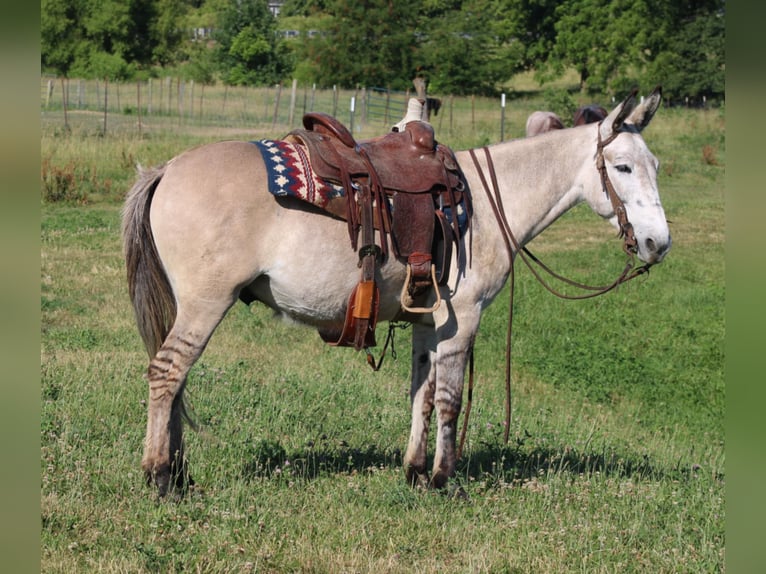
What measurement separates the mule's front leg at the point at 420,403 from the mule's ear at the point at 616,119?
168 cm

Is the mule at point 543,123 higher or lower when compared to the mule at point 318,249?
higher

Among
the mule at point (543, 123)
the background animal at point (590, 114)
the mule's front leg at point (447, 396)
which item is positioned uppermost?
the background animal at point (590, 114)

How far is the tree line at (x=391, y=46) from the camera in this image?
49.5 metres

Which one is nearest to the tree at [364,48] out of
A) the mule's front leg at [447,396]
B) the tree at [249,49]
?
the tree at [249,49]

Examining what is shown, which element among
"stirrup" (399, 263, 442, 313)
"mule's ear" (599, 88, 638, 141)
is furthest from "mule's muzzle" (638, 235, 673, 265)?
"stirrup" (399, 263, 442, 313)

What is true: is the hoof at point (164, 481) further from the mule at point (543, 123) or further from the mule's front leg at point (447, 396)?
the mule at point (543, 123)

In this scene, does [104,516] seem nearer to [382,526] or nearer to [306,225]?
[382,526]

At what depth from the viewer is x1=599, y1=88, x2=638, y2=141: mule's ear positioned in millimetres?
5273

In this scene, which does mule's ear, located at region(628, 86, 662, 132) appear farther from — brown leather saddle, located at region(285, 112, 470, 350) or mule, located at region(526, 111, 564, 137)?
brown leather saddle, located at region(285, 112, 470, 350)

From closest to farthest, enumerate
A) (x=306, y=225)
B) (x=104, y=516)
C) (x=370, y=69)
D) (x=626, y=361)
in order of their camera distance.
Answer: (x=104, y=516), (x=306, y=225), (x=626, y=361), (x=370, y=69)

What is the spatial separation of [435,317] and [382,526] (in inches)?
53.9

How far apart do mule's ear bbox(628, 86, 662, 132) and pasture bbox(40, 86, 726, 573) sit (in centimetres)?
234

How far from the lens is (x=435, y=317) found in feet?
17.9

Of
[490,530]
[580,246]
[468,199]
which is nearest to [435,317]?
[468,199]
